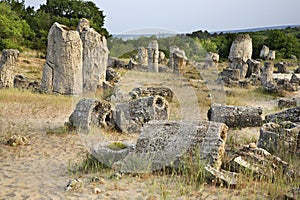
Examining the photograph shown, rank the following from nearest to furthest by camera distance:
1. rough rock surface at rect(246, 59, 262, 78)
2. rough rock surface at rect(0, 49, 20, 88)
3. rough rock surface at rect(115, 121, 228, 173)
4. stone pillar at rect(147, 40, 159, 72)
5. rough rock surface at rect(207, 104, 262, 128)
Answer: rough rock surface at rect(115, 121, 228, 173)
rough rock surface at rect(207, 104, 262, 128)
rough rock surface at rect(0, 49, 20, 88)
rough rock surface at rect(246, 59, 262, 78)
stone pillar at rect(147, 40, 159, 72)

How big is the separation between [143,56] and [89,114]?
18530mm

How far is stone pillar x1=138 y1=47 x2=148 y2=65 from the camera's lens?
26703 millimetres

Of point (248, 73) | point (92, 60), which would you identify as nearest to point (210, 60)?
point (248, 73)

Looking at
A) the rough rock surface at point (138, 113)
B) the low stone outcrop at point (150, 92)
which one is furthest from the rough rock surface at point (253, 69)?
the rough rock surface at point (138, 113)

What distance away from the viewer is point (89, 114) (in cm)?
870

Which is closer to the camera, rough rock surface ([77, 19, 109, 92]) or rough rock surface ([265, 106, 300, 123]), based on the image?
rough rock surface ([265, 106, 300, 123])

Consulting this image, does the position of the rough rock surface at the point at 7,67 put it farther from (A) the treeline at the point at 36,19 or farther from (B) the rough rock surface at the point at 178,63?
(A) the treeline at the point at 36,19

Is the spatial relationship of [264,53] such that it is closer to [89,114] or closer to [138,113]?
[138,113]

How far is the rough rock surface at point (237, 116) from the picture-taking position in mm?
9805

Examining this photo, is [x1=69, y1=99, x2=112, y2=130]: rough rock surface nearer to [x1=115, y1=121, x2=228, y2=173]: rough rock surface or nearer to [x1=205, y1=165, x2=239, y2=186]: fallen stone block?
[x1=115, y1=121, x2=228, y2=173]: rough rock surface

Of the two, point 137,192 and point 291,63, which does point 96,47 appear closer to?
point 137,192

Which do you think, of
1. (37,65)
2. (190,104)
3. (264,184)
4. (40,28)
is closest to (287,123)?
(264,184)

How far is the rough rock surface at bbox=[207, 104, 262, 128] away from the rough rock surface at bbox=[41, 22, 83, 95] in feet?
18.8

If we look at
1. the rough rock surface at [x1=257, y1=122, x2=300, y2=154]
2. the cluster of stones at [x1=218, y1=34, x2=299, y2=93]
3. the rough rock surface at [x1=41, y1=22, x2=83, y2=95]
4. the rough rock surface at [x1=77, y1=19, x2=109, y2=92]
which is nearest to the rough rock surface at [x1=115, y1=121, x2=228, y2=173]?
the rough rock surface at [x1=257, y1=122, x2=300, y2=154]
